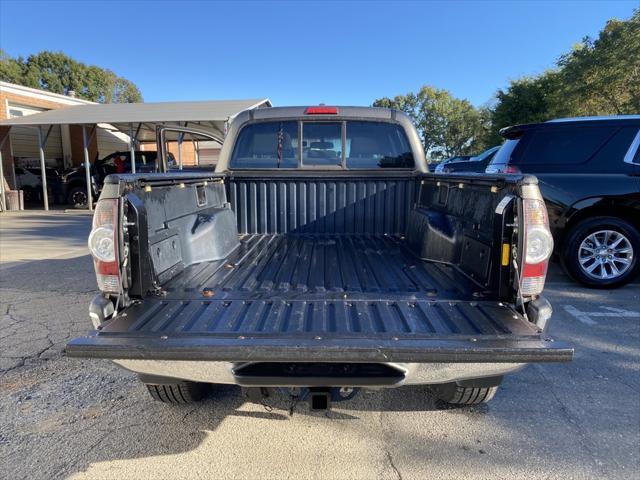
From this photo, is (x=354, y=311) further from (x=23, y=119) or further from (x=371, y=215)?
(x=23, y=119)

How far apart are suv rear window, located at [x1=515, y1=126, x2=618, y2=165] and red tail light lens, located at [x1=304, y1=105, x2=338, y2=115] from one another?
326 cm

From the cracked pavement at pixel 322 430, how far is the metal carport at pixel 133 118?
11.5m

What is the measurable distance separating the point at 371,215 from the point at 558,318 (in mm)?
2440

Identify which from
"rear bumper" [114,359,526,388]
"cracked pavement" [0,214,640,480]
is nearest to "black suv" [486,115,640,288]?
"cracked pavement" [0,214,640,480]

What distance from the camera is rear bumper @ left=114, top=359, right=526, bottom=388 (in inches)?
75.9

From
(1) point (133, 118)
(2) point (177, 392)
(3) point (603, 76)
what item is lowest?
(2) point (177, 392)

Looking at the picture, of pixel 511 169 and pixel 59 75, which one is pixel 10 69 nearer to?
pixel 59 75

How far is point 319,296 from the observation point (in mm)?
2482

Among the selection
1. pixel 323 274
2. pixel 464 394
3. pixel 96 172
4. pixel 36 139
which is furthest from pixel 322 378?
pixel 36 139

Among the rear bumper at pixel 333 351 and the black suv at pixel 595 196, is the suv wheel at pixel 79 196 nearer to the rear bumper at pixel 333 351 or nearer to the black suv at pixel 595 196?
the black suv at pixel 595 196

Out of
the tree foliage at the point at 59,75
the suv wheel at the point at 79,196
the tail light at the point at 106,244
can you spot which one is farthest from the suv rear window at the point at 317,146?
the tree foliage at the point at 59,75

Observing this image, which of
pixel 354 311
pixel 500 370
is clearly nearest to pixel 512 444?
pixel 500 370

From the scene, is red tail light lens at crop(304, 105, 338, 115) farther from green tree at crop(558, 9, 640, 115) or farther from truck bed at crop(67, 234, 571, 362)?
green tree at crop(558, 9, 640, 115)

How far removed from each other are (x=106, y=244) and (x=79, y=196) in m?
17.9
